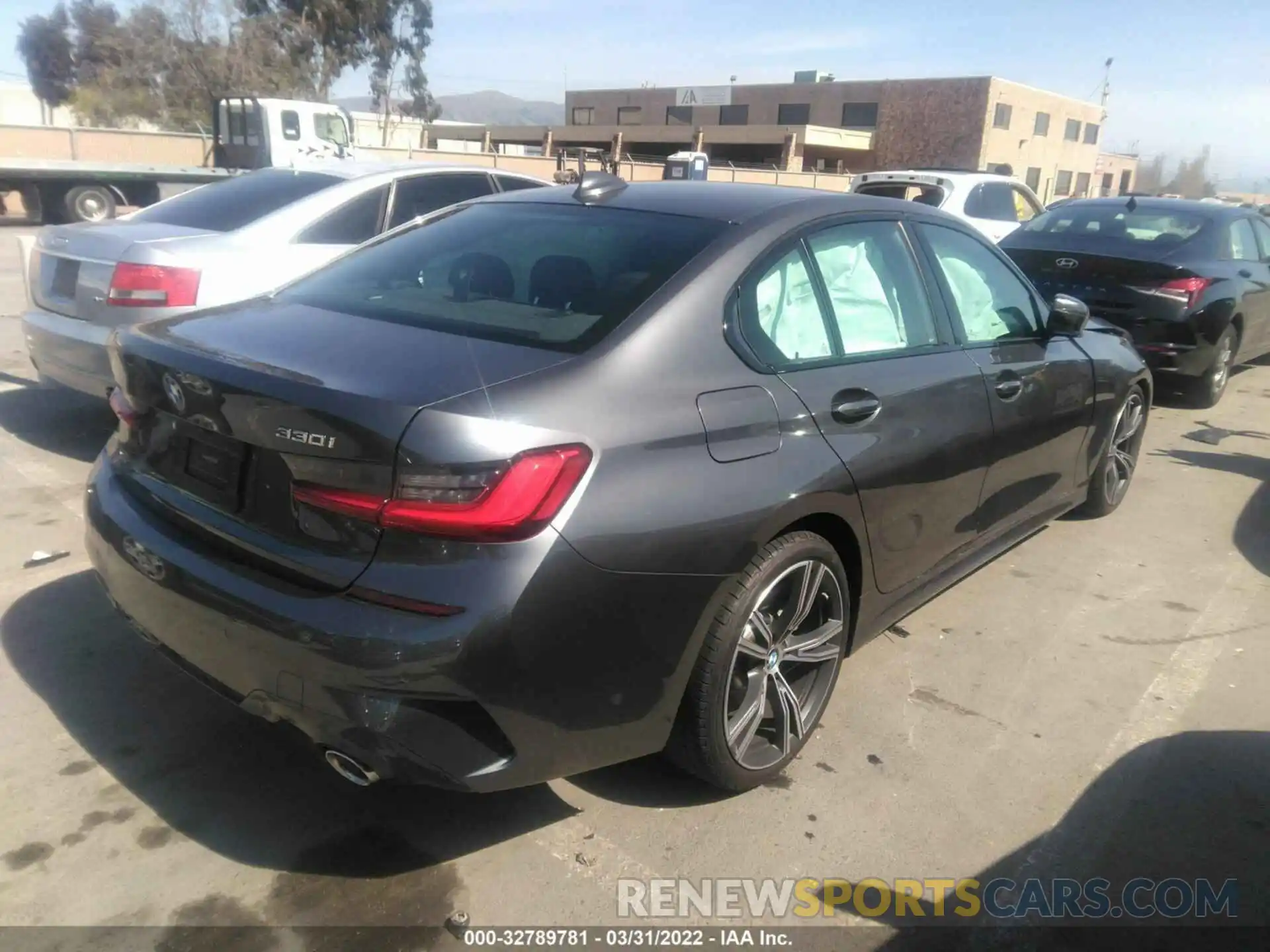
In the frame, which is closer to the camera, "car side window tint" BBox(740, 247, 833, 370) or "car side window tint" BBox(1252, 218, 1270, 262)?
"car side window tint" BBox(740, 247, 833, 370)

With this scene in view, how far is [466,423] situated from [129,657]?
2017 mm

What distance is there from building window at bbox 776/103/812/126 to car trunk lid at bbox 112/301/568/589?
215 feet

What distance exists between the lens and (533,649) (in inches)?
86.7

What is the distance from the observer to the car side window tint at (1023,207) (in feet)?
39.8

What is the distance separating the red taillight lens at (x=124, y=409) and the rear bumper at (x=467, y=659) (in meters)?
0.48

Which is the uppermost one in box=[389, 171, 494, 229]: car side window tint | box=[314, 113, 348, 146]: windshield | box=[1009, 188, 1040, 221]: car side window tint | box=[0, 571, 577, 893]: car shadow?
box=[314, 113, 348, 146]: windshield

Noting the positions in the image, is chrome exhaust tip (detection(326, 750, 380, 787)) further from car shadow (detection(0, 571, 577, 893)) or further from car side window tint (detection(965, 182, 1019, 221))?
car side window tint (detection(965, 182, 1019, 221))

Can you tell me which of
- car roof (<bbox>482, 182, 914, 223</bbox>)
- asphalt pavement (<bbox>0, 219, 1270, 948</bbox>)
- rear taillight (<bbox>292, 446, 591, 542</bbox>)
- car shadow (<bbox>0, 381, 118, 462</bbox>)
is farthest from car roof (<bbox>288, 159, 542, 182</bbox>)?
rear taillight (<bbox>292, 446, 591, 542</bbox>)

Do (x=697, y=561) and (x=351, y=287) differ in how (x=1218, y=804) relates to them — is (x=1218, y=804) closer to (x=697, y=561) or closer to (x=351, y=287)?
(x=697, y=561)

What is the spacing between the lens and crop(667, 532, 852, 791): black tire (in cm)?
262

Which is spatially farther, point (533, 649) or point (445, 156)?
point (445, 156)

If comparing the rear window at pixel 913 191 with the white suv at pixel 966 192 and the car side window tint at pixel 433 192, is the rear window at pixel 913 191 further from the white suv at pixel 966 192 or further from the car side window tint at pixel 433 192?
the car side window tint at pixel 433 192

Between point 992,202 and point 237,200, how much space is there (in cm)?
885

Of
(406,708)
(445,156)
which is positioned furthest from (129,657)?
(445,156)
